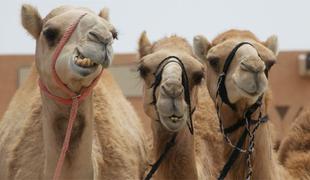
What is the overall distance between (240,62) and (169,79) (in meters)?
0.47

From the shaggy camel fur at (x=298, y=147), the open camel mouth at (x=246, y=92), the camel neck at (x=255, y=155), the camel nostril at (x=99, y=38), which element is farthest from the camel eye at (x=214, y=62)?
the shaggy camel fur at (x=298, y=147)

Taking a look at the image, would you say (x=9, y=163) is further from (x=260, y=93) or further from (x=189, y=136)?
(x=260, y=93)

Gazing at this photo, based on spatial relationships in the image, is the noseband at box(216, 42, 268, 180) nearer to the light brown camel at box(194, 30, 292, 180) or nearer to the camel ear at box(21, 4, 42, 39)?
the light brown camel at box(194, 30, 292, 180)

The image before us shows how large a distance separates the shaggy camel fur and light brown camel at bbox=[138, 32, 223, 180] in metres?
0.99

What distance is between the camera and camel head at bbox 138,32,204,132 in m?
6.15

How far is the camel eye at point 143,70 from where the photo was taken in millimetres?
6590

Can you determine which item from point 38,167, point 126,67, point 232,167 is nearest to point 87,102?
point 38,167

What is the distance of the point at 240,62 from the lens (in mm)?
6004

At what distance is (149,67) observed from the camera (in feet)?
21.5

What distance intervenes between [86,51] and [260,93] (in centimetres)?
118

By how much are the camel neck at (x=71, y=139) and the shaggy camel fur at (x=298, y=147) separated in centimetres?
246

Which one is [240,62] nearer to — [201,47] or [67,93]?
[201,47]

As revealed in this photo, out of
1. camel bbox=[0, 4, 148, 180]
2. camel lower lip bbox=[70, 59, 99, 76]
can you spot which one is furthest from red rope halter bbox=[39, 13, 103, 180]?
camel lower lip bbox=[70, 59, 99, 76]

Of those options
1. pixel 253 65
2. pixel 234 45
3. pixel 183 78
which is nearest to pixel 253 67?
pixel 253 65
